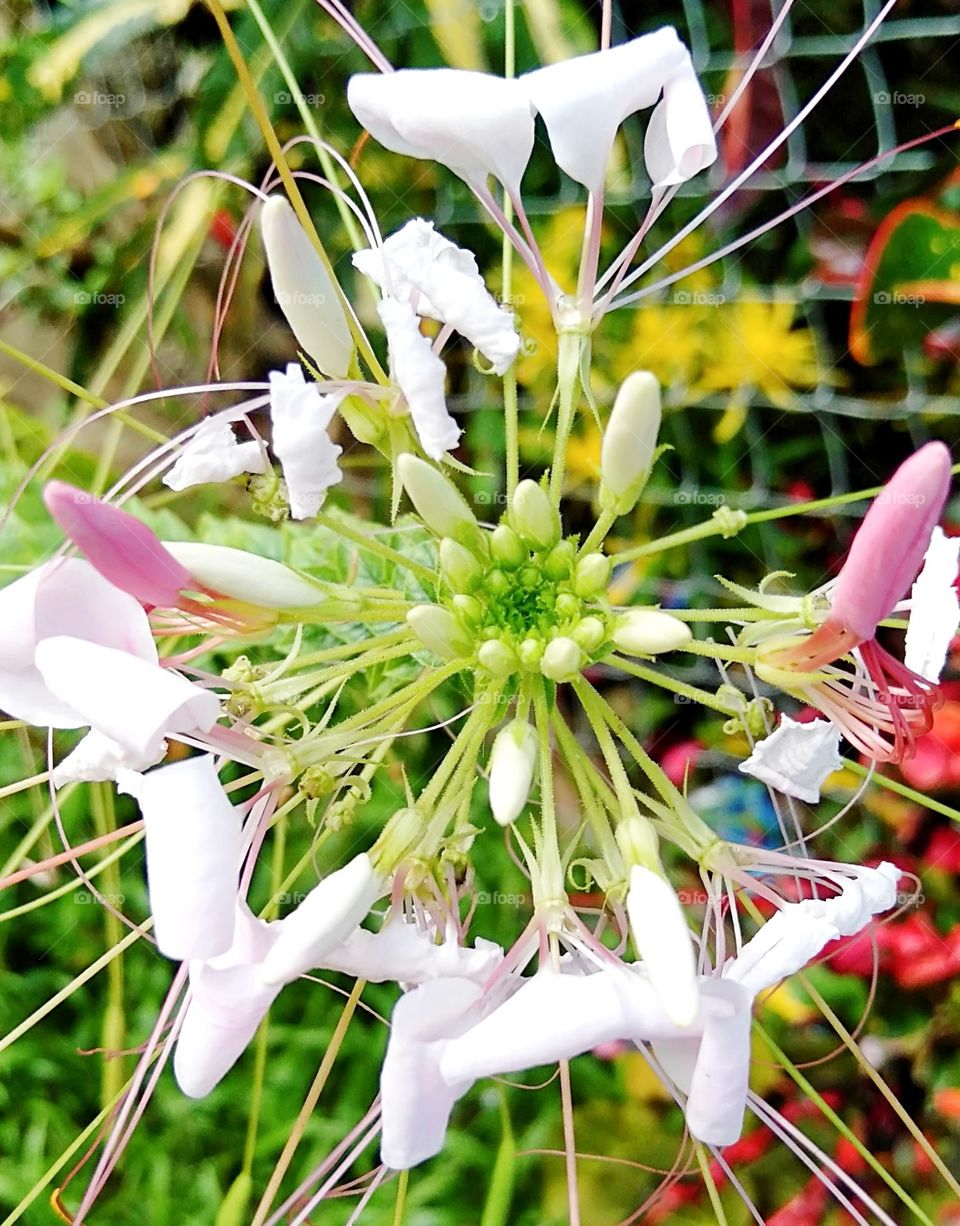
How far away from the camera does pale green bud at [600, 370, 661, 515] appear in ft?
1.64

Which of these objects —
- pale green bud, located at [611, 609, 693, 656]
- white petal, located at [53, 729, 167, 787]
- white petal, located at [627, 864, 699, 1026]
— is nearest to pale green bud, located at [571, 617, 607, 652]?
pale green bud, located at [611, 609, 693, 656]

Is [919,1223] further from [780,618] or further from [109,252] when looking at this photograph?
[109,252]

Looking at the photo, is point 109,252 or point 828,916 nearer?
point 828,916

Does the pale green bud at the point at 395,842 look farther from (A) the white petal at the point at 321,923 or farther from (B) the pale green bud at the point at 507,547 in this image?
(B) the pale green bud at the point at 507,547

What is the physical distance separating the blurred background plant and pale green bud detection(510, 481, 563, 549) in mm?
479

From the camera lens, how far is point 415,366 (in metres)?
0.49

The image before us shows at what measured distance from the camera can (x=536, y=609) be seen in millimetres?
604

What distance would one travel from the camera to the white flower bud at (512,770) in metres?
0.53

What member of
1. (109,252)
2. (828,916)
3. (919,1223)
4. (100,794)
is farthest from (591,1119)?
(109,252)

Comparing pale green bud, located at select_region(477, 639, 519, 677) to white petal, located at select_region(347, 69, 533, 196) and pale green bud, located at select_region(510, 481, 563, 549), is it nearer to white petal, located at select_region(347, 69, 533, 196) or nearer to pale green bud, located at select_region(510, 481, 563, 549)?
pale green bud, located at select_region(510, 481, 563, 549)

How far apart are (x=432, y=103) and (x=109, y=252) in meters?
1.09

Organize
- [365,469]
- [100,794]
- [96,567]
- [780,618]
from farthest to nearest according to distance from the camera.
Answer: [365,469]
[100,794]
[780,618]
[96,567]

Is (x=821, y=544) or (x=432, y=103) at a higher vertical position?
(x=432, y=103)

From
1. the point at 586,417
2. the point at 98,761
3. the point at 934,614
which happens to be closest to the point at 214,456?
the point at 98,761
